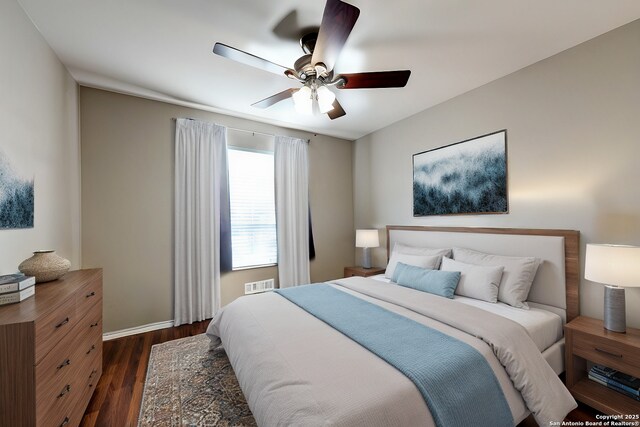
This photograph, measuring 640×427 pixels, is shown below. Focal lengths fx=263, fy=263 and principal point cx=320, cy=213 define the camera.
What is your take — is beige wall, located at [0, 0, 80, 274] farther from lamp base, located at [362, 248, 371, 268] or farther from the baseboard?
lamp base, located at [362, 248, 371, 268]

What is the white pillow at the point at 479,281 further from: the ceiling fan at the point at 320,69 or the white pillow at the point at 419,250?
the ceiling fan at the point at 320,69

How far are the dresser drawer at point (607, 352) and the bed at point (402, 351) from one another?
0.53 feet

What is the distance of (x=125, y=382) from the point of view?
209 centimetres

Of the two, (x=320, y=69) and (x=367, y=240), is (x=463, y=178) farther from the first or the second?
(x=320, y=69)

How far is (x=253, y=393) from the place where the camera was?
1343 mm

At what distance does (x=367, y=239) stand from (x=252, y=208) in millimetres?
1718

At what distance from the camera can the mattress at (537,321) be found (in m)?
1.88

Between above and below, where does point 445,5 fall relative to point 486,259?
above

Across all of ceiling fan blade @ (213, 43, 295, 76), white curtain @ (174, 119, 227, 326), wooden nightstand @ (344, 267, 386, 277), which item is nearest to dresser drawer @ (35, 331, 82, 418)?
white curtain @ (174, 119, 227, 326)

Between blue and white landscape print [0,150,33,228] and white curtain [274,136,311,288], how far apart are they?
2433mm

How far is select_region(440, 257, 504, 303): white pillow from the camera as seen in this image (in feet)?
7.47

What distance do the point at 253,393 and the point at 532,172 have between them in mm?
2852

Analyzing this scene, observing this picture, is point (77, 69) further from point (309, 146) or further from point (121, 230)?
point (309, 146)

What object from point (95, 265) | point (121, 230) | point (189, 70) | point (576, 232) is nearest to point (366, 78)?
point (189, 70)
